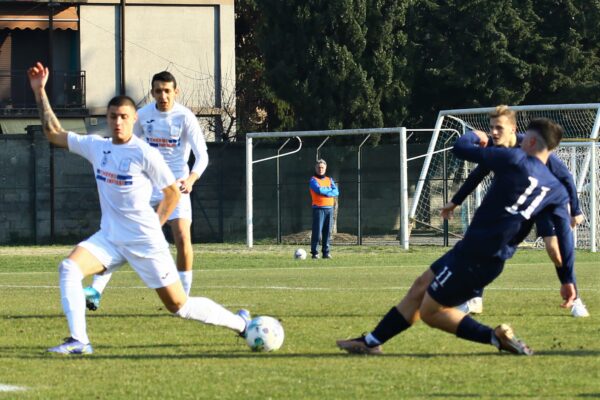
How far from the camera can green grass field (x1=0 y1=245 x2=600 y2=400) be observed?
290 inches

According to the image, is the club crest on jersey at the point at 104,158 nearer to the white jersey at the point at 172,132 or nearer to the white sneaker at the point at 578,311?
the white jersey at the point at 172,132

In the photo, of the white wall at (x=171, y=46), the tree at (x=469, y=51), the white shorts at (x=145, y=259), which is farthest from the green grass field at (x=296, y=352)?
the white wall at (x=171, y=46)

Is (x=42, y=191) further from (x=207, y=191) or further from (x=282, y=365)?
(x=282, y=365)

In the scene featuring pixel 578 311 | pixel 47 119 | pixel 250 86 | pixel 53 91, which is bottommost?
pixel 578 311

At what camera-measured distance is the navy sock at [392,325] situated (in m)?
8.62

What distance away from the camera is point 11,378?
787cm

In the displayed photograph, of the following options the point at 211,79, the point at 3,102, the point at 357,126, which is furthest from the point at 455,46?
the point at 3,102

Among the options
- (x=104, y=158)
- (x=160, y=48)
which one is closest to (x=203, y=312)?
(x=104, y=158)

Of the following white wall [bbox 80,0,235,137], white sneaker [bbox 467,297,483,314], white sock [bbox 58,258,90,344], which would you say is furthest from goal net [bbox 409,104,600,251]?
white sock [bbox 58,258,90,344]

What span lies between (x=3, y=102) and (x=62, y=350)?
3119 cm

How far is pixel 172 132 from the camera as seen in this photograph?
38.0 ft

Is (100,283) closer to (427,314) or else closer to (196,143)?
(196,143)

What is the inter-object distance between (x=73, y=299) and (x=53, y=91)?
31104 millimetres

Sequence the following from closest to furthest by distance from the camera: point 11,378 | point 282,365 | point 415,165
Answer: point 11,378 → point 282,365 → point 415,165
